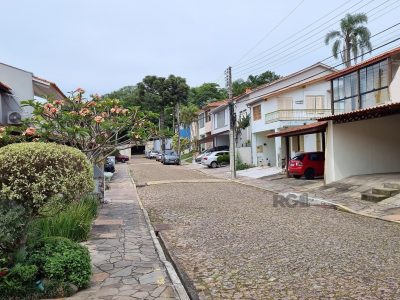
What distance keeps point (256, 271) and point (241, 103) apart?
39.1 meters

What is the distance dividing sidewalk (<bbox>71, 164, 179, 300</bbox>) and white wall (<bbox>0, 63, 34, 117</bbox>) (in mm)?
10385

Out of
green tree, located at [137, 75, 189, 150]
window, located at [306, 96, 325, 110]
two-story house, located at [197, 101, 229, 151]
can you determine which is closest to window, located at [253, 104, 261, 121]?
window, located at [306, 96, 325, 110]

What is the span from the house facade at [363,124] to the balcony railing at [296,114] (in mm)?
10559

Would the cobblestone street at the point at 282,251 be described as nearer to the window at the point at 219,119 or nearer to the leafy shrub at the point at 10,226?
the leafy shrub at the point at 10,226

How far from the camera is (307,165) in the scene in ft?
80.8

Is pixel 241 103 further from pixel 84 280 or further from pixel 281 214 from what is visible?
pixel 84 280

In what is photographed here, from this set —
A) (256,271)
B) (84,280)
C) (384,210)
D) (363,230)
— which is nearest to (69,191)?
(84,280)

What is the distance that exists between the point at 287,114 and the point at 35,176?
2928cm

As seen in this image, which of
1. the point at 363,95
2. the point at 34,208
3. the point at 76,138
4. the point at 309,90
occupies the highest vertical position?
the point at 309,90

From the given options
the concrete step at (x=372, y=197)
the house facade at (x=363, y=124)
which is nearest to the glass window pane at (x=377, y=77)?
the house facade at (x=363, y=124)

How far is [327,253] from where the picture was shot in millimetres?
7910

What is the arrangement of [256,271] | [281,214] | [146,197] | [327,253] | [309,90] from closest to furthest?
[256,271] → [327,253] → [281,214] → [146,197] → [309,90]

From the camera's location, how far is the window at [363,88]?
1855 centimetres

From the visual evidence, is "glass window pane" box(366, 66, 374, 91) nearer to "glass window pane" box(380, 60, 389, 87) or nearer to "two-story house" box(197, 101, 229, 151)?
"glass window pane" box(380, 60, 389, 87)
